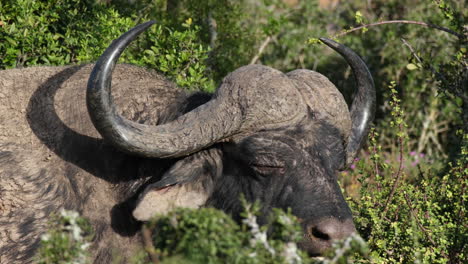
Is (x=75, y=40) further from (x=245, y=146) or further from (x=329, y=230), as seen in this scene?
(x=329, y=230)

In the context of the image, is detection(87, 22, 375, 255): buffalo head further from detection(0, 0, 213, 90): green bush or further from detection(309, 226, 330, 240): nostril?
detection(0, 0, 213, 90): green bush

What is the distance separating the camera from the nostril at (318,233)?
4578mm

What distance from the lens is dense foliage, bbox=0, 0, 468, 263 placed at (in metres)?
5.96

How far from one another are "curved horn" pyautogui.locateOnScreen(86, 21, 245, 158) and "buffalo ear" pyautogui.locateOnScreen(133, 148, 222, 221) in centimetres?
12

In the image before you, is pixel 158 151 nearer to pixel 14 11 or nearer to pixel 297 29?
pixel 14 11

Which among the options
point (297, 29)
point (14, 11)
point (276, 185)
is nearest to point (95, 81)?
point (276, 185)

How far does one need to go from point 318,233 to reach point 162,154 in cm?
119

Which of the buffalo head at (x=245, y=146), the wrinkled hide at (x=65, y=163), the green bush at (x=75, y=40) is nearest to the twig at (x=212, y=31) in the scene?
the green bush at (x=75, y=40)

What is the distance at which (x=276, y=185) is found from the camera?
4.99 metres

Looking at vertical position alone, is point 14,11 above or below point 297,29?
above

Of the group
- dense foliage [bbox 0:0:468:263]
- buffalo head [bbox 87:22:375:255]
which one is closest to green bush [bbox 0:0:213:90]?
dense foliage [bbox 0:0:468:263]

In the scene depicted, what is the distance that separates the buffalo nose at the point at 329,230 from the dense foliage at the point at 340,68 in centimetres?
44

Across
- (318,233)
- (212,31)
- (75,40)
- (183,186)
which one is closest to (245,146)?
(183,186)

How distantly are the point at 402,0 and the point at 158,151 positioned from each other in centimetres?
987
